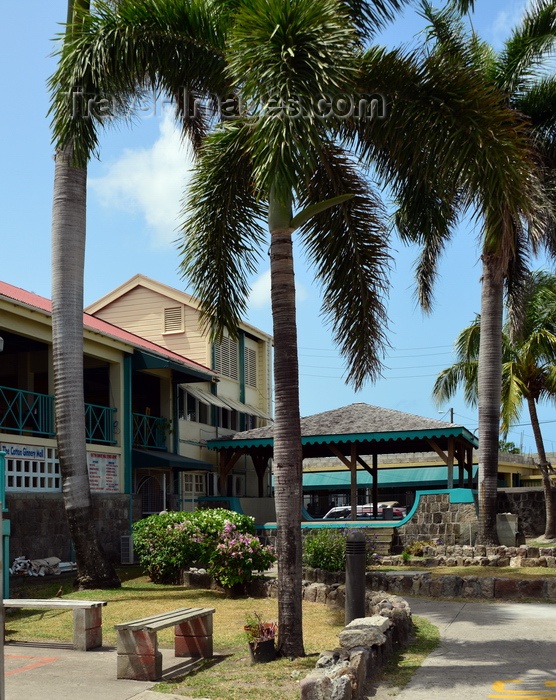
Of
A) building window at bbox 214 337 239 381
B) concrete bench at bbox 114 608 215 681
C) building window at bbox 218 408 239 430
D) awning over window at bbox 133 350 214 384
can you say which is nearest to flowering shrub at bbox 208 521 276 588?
concrete bench at bbox 114 608 215 681

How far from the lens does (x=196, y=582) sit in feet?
49.6

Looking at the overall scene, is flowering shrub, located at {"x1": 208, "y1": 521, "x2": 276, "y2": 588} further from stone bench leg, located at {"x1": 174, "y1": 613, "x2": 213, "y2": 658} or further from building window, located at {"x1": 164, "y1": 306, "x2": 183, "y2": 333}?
building window, located at {"x1": 164, "y1": 306, "x2": 183, "y2": 333}

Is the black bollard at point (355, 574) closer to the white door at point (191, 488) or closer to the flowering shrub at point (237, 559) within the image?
the flowering shrub at point (237, 559)

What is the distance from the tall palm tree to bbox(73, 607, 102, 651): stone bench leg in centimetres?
512

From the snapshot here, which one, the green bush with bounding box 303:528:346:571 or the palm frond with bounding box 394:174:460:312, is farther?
the green bush with bounding box 303:528:346:571

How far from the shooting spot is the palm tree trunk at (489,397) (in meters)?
19.9

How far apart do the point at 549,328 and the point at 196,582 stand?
17632 mm

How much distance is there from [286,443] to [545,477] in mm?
20368

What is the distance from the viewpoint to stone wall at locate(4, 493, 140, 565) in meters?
16.0

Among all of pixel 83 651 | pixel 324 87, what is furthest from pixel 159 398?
pixel 324 87

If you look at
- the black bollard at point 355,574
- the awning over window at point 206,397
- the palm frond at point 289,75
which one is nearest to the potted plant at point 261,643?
the black bollard at point 355,574

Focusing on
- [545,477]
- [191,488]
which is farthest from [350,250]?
[545,477]

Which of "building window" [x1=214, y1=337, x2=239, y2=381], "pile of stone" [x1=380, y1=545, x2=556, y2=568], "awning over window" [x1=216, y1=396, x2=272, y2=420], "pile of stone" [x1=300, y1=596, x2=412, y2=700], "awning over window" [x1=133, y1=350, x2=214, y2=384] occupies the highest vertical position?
"building window" [x1=214, y1=337, x2=239, y2=381]

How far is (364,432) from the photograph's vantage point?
24172 mm
